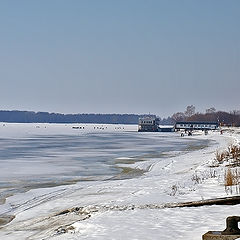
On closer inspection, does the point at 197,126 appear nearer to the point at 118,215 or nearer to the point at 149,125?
the point at 149,125

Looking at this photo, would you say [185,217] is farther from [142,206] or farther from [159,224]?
[142,206]

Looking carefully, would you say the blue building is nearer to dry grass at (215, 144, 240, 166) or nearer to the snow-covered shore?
dry grass at (215, 144, 240, 166)

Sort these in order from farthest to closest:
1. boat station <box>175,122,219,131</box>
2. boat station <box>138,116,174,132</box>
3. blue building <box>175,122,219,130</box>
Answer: boat station <box>138,116,174,132</box>
blue building <box>175,122,219,130</box>
boat station <box>175,122,219,131</box>

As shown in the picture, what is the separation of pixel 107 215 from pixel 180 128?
141 metres

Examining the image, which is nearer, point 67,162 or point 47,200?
point 47,200

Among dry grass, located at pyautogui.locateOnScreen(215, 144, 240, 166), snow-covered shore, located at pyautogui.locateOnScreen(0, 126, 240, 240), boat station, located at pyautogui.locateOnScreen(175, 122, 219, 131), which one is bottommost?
snow-covered shore, located at pyautogui.locateOnScreen(0, 126, 240, 240)

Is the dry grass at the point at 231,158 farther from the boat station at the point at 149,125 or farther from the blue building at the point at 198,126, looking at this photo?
the boat station at the point at 149,125

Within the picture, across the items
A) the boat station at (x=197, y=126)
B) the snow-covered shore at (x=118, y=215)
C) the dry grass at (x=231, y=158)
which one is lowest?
the snow-covered shore at (x=118, y=215)

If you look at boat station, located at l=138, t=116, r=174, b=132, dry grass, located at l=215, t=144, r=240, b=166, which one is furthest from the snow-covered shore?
boat station, located at l=138, t=116, r=174, b=132

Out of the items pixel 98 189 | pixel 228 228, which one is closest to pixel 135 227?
pixel 228 228

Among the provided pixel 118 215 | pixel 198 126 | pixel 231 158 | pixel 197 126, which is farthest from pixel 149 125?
pixel 118 215

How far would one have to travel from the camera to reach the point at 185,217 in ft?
31.9

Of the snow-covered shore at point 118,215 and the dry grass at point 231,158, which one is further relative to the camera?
the dry grass at point 231,158

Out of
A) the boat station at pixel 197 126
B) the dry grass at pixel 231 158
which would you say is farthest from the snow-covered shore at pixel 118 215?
the boat station at pixel 197 126
